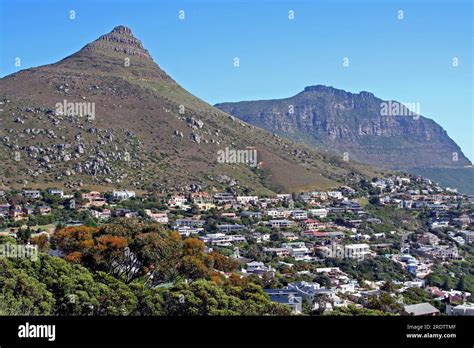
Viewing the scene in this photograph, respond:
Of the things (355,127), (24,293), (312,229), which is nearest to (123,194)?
(312,229)

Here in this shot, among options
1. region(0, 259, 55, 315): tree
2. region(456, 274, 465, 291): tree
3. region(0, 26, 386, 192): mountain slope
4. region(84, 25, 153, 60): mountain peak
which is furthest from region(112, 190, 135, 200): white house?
region(84, 25, 153, 60): mountain peak

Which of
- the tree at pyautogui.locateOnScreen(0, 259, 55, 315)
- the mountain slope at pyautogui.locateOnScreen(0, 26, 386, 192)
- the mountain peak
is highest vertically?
the mountain peak

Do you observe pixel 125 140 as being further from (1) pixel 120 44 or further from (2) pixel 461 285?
(1) pixel 120 44

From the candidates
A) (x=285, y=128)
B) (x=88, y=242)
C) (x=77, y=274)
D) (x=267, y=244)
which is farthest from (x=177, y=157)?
(x=285, y=128)

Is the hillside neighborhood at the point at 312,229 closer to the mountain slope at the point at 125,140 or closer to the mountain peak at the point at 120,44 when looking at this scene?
the mountain slope at the point at 125,140

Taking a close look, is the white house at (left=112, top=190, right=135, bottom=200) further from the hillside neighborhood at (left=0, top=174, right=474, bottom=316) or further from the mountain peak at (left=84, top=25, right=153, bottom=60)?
the mountain peak at (left=84, top=25, right=153, bottom=60)

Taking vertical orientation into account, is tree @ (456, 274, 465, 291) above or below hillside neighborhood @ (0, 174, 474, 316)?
below

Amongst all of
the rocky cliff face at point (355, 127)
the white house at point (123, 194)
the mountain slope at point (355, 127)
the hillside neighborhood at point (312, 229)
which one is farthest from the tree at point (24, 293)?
the rocky cliff face at point (355, 127)
